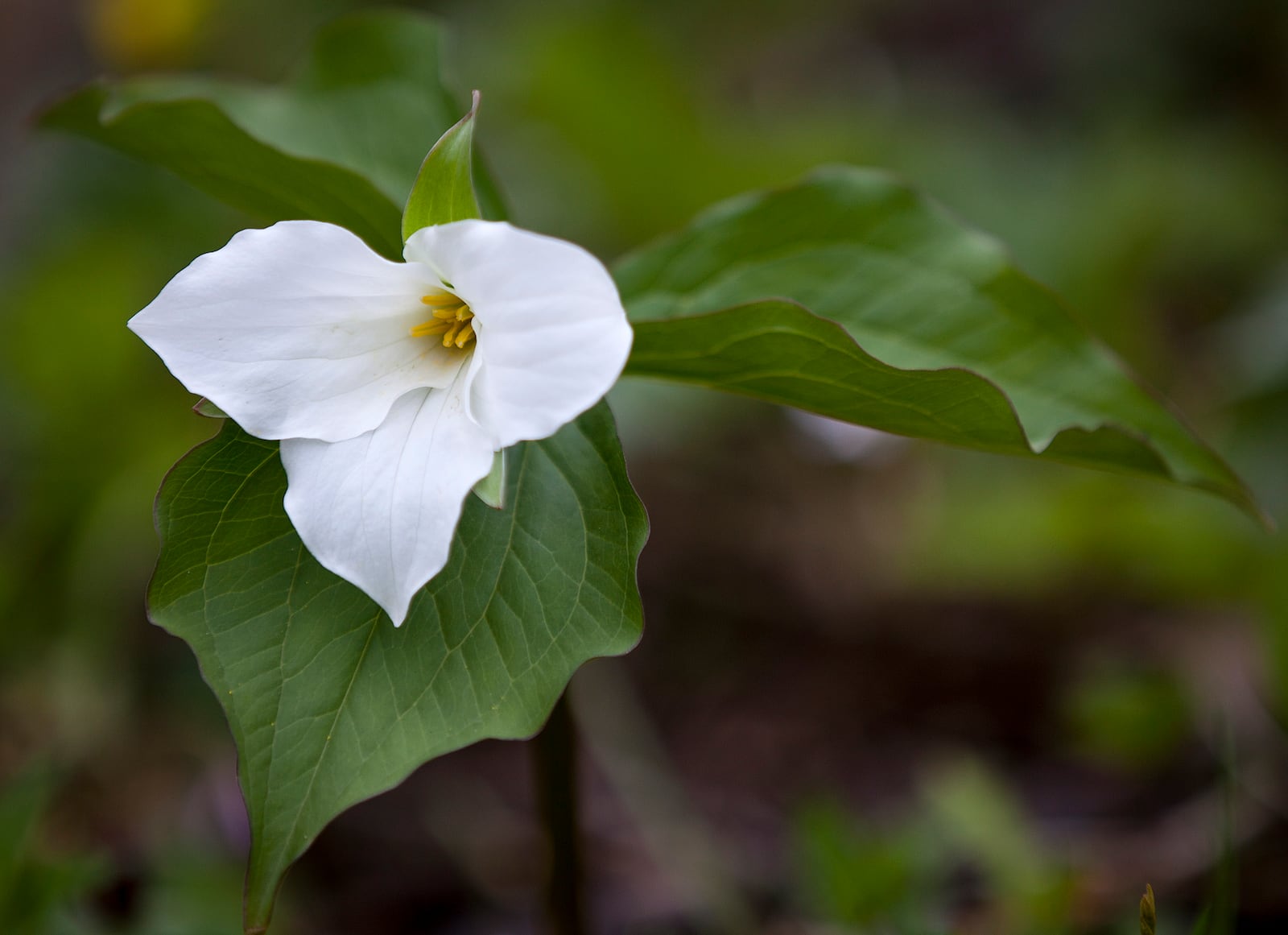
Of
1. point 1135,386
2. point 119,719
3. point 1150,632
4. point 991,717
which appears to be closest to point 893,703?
point 991,717

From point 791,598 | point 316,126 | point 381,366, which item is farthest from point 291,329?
point 791,598

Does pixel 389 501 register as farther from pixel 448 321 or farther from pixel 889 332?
pixel 889 332

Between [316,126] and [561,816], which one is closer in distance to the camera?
[561,816]

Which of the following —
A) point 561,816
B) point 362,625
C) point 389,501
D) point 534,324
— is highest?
point 534,324

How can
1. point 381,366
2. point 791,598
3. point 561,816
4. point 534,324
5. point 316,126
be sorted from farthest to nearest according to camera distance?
point 791,598
point 316,126
point 561,816
point 381,366
point 534,324

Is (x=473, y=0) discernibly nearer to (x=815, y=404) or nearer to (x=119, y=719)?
(x=119, y=719)

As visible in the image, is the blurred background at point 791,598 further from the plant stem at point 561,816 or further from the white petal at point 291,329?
the white petal at point 291,329
